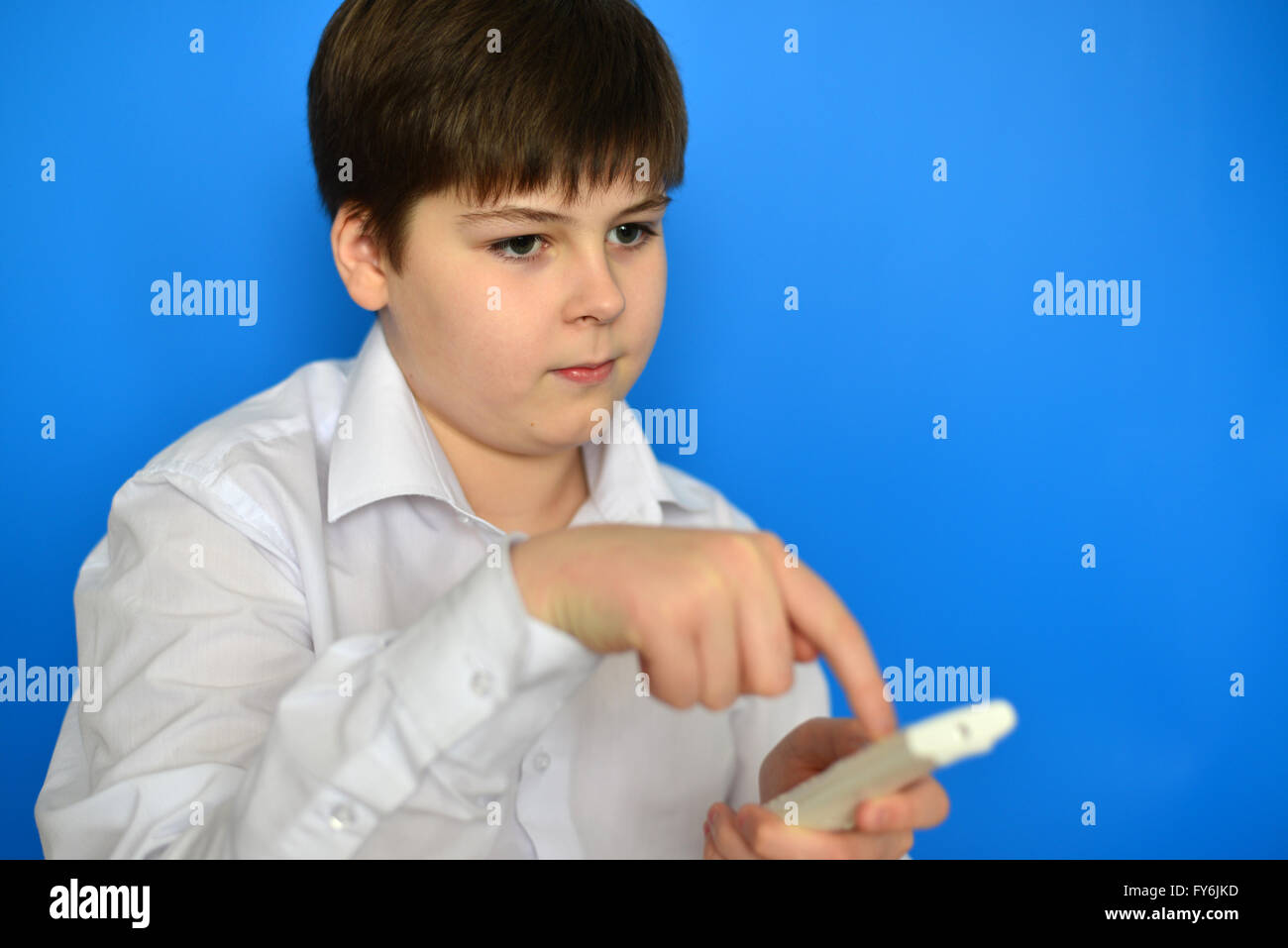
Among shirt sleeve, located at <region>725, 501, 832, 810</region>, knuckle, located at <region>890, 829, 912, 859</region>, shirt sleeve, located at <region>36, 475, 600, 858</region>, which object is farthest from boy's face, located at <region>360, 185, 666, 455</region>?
knuckle, located at <region>890, 829, 912, 859</region>

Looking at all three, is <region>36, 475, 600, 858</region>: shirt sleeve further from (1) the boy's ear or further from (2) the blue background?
(2) the blue background

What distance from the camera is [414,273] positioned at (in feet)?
3.72

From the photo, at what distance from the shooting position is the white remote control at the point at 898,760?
22.4 inches

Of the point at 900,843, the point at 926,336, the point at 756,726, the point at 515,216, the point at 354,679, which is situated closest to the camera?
the point at 354,679

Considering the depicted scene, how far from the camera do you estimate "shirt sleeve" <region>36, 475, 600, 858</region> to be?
682mm

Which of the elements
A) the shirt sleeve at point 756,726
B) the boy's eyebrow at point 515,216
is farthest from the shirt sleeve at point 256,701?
the shirt sleeve at point 756,726

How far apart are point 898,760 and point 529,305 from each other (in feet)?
1.97

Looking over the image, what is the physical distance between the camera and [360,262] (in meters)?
1.20

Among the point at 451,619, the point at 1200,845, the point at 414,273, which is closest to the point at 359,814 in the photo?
the point at 451,619

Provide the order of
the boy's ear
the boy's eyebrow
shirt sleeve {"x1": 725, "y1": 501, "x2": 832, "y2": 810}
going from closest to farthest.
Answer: the boy's eyebrow → the boy's ear → shirt sleeve {"x1": 725, "y1": 501, "x2": 832, "y2": 810}

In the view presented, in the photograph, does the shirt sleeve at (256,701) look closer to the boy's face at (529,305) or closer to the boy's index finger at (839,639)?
the boy's index finger at (839,639)

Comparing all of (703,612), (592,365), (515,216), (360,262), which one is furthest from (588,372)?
(703,612)

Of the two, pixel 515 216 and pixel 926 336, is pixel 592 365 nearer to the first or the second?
pixel 515 216

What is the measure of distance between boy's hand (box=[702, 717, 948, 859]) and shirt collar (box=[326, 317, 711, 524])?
40 cm
